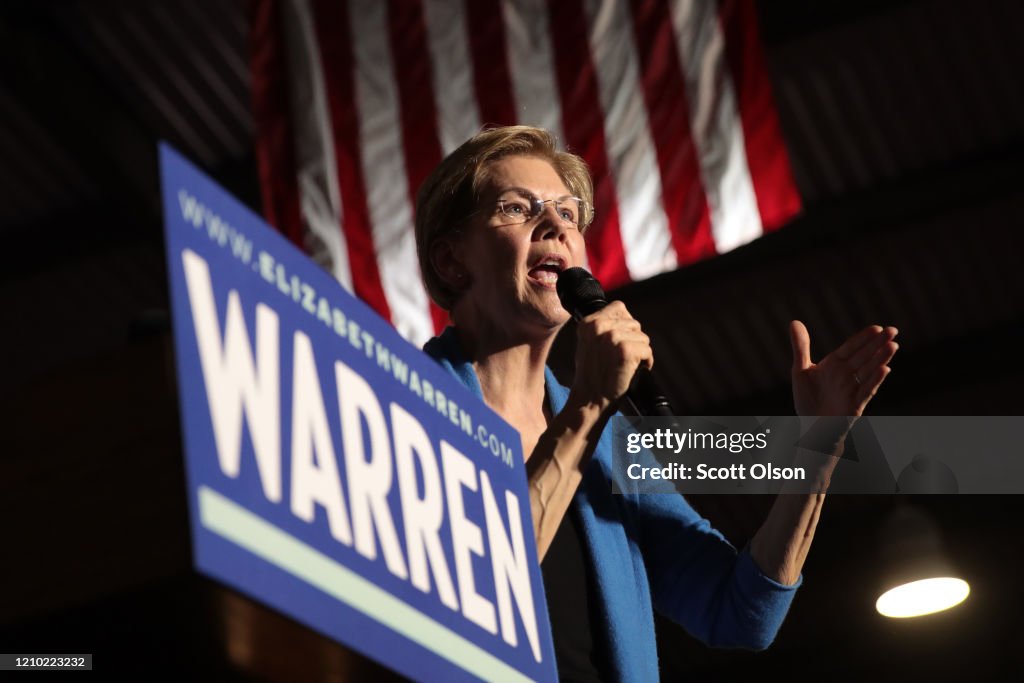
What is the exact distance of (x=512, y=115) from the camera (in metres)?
3.96

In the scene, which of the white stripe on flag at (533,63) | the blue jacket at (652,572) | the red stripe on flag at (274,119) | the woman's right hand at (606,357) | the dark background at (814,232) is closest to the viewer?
the woman's right hand at (606,357)

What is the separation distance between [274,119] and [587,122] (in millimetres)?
930

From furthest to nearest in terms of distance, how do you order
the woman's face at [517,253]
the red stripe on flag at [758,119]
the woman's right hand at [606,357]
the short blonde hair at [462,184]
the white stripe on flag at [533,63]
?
the white stripe on flag at [533,63] → the red stripe on flag at [758,119] → the short blonde hair at [462,184] → the woman's face at [517,253] → the woman's right hand at [606,357]

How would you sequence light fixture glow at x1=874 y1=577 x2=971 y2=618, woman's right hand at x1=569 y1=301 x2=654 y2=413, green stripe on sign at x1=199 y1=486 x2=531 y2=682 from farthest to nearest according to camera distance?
light fixture glow at x1=874 y1=577 x2=971 y2=618
woman's right hand at x1=569 y1=301 x2=654 y2=413
green stripe on sign at x1=199 y1=486 x2=531 y2=682

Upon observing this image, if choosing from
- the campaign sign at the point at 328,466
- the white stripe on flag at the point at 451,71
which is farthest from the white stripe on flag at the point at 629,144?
the campaign sign at the point at 328,466

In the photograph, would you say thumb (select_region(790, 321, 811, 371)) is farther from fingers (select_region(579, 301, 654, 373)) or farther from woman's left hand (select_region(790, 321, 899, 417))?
fingers (select_region(579, 301, 654, 373))

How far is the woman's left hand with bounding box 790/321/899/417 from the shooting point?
171cm

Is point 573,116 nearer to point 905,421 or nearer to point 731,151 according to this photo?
point 731,151

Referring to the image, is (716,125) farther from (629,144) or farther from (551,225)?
(551,225)

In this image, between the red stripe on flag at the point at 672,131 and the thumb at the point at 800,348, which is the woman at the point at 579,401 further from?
the red stripe on flag at the point at 672,131

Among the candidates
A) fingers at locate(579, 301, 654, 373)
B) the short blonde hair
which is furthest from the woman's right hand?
the short blonde hair

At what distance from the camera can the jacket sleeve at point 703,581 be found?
1.78m

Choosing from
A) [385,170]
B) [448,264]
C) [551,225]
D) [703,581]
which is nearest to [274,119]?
[385,170]

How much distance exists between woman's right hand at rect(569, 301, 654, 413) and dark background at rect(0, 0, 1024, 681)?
2411 millimetres
